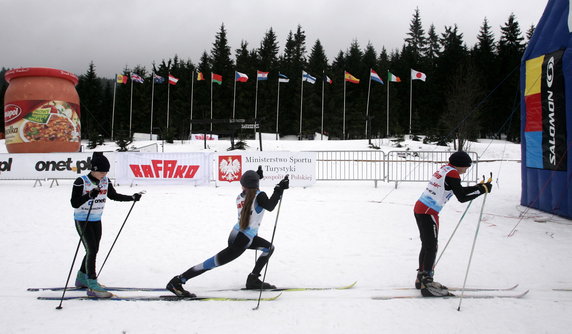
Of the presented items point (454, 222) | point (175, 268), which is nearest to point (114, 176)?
point (175, 268)

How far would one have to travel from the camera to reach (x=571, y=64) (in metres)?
7.50

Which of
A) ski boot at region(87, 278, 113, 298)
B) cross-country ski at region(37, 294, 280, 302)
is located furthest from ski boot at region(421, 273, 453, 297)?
ski boot at region(87, 278, 113, 298)

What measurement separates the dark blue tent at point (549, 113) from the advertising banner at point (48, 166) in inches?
549

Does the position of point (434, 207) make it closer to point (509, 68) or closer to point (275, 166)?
point (275, 166)

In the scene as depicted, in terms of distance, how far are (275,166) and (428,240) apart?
9.06 meters

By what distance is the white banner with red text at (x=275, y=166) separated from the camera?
511 inches

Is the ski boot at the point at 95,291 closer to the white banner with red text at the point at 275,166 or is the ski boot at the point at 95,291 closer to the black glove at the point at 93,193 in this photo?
the black glove at the point at 93,193

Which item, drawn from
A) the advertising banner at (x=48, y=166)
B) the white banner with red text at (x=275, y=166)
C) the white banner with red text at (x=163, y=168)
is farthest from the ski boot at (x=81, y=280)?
the advertising banner at (x=48, y=166)

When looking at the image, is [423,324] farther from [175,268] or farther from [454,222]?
[454,222]

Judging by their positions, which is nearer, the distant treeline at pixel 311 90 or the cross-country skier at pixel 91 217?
the cross-country skier at pixel 91 217

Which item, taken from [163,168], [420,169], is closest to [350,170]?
[420,169]

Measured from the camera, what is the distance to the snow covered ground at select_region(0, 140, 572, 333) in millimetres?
3514

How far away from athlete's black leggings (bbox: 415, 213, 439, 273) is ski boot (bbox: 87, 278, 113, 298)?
379 centimetres

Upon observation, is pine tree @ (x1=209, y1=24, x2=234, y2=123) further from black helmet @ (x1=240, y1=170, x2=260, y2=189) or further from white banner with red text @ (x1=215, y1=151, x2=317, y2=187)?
black helmet @ (x1=240, y1=170, x2=260, y2=189)
